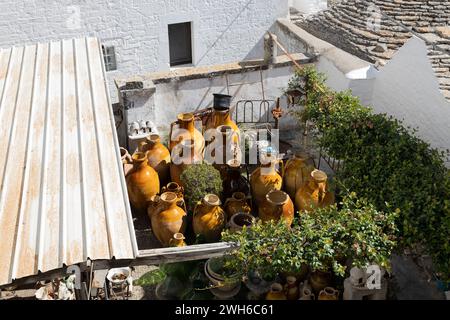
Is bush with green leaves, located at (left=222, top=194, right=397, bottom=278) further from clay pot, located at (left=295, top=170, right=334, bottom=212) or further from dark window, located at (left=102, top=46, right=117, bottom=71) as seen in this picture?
dark window, located at (left=102, top=46, right=117, bottom=71)

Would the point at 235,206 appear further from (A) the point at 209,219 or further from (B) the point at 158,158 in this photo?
(B) the point at 158,158

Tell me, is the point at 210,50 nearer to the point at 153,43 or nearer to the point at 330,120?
the point at 153,43

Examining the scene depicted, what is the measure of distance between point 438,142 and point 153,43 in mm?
7188

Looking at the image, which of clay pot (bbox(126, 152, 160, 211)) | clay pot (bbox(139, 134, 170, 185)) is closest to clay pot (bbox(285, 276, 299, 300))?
clay pot (bbox(126, 152, 160, 211))

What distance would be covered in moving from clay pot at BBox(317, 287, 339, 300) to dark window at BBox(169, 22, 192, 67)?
8073 millimetres

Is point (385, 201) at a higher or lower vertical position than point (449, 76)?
lower

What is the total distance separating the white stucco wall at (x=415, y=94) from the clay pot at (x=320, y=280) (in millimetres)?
2714

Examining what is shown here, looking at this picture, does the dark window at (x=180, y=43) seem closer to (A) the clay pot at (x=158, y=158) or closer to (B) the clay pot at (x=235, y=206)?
(A) the clay pot at (x=158, y=158)

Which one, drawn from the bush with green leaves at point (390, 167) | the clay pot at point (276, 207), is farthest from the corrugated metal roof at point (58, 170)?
the bush with green leaves at point (390, 167)

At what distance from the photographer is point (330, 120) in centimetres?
837

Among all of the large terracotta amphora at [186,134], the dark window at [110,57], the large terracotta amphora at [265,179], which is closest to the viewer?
the large terracotta amphora at [265,179]

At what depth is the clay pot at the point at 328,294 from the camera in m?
6.83

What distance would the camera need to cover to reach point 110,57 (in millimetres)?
12305

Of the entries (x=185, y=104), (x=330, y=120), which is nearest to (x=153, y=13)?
(x=185, y=104)
